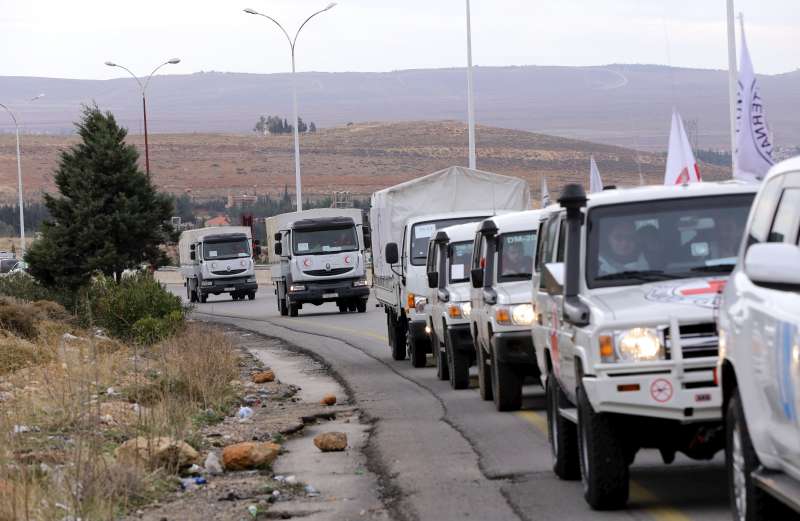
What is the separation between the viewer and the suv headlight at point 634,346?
9.24 meters

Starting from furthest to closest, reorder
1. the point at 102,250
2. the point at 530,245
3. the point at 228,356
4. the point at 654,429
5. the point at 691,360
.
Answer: the point at 102,250 < the point at 228,356 < the point at 530,245 < the point at 654,429 < the point at 691,360

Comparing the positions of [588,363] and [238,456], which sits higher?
[588,363]

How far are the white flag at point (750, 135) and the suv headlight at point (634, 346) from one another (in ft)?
34.9

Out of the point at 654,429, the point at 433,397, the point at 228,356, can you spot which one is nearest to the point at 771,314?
the point at 654,429

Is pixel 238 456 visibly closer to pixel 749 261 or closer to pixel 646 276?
pixel 646 276

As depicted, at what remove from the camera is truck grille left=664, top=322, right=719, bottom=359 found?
9156 mm

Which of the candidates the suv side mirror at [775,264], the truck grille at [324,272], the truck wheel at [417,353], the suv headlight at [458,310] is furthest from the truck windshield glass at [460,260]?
the truck grille at [324,272]

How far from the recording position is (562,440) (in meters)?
11.0

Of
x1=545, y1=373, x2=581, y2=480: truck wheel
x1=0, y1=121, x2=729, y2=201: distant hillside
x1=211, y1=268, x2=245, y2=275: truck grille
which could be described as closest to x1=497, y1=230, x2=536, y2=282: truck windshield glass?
x1=545, y1=373, x2=581, y2=480: truck wheel

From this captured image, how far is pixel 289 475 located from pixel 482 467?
4.99 ft

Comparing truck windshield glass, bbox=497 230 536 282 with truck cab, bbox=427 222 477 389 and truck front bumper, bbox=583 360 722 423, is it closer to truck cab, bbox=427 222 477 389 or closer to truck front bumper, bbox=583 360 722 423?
truck cab, bbox=427 222 477 389

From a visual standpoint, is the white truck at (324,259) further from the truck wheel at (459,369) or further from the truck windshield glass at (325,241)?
the truck wheel at (459,369)

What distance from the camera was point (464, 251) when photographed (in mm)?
20328

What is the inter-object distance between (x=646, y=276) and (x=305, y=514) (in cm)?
276
